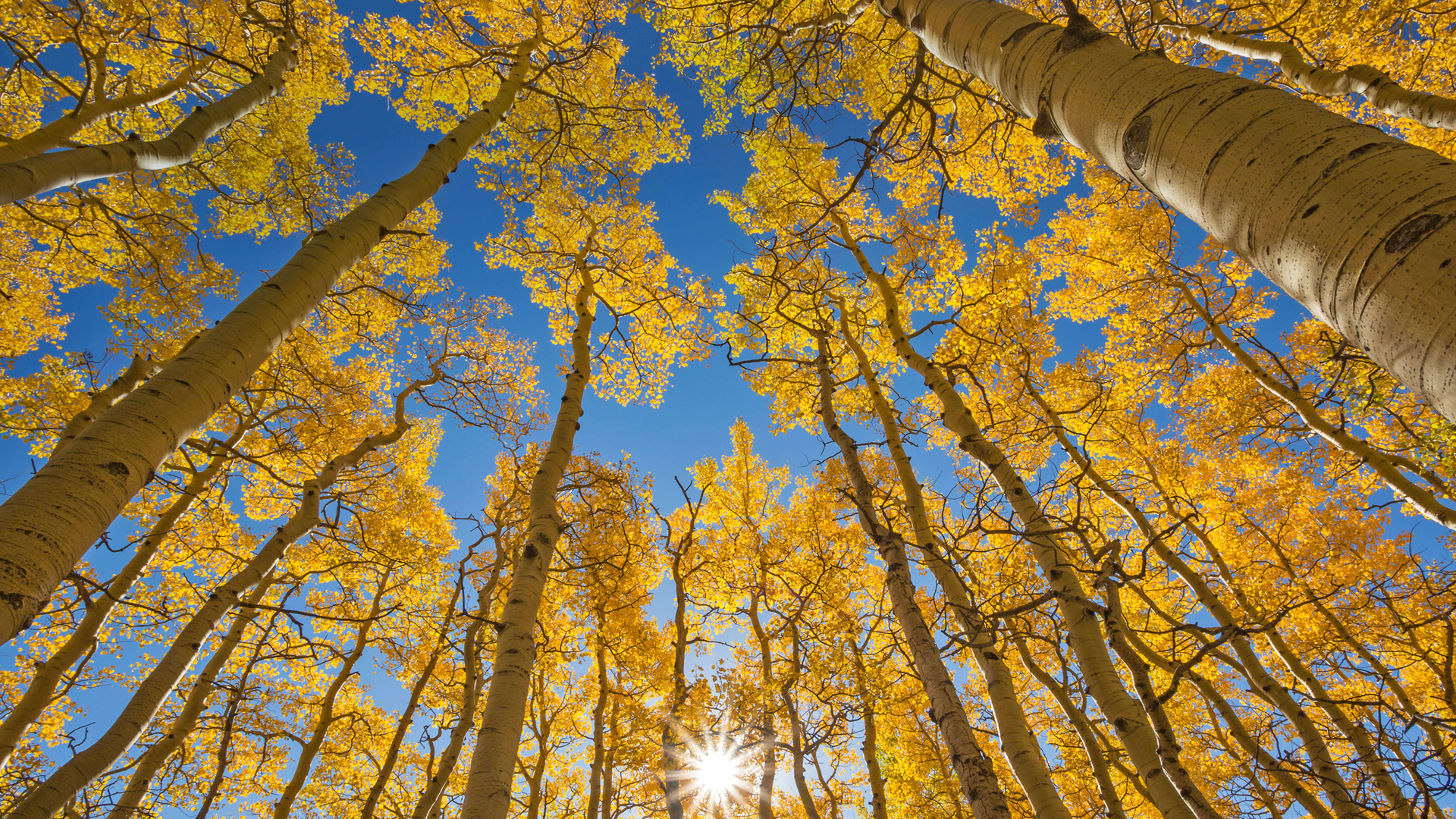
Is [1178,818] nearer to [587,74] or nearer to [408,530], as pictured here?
[587,74]

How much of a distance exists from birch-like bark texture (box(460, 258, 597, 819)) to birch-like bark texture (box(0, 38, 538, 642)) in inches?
65.9

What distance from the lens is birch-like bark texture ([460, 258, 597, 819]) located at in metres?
2.54

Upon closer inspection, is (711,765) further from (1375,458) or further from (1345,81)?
(1345,81)

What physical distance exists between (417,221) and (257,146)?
7.11 ft

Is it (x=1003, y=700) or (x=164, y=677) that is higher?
(x=164, y=677)

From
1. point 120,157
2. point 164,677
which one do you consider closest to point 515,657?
point 164,677

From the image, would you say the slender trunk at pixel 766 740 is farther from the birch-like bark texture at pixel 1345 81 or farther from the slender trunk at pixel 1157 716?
the birch-like bark texture at pixel 1345 81

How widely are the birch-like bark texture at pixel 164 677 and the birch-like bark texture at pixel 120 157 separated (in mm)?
2882

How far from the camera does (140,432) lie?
1812 mm

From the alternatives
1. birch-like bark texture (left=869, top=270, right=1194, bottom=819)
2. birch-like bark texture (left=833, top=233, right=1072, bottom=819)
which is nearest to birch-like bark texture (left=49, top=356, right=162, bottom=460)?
birch-like bark texture (left=833, top=233, right=1072, bottom=819)

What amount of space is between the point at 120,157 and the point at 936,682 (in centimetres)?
683

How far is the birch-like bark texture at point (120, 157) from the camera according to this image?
3.10 metres

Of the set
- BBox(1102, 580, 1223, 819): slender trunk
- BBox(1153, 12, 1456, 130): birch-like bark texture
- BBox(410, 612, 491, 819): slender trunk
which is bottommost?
BBox(1102, 580, 1223, 819): slender trunk

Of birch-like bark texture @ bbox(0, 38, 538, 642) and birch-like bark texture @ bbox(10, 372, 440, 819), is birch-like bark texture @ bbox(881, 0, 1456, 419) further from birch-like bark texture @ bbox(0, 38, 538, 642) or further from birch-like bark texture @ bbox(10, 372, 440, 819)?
birch-like bark texture @ bbox(10, 372, 440, 819)
